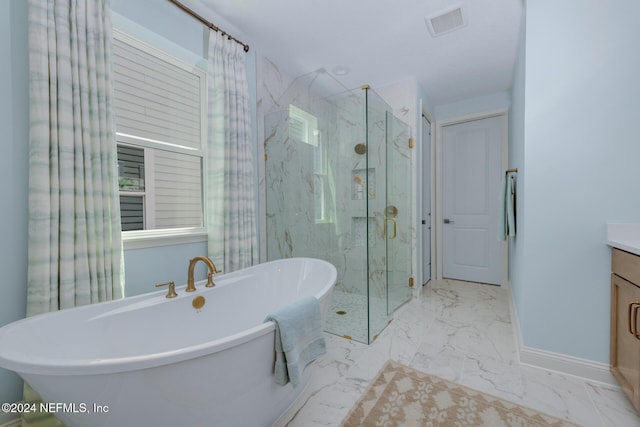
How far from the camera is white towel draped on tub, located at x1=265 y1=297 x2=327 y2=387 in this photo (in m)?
1.11

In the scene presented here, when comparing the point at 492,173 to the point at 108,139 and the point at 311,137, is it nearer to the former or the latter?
the point at 311,137

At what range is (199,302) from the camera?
5.25 ft

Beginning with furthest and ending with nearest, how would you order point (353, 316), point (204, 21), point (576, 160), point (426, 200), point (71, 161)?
1. point (426, 200)
2. point (353, 316)
3. point (204, 21)
4. point (576, 160)
5. point (71, 161)

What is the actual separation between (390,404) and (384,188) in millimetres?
1706

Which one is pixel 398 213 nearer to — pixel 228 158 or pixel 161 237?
pixel 228 158

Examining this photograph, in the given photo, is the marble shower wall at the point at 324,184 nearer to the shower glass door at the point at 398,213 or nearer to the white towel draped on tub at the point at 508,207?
the shower glass door at the point at 398,213

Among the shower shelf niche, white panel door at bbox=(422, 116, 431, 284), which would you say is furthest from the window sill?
white panel door at bbox=(422, 116, 431, 284)

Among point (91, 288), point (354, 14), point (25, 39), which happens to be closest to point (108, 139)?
point (25, 39)

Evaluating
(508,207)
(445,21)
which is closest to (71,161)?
(445,21)

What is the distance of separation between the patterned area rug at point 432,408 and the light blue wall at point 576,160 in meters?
0.61

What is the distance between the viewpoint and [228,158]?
211 cm

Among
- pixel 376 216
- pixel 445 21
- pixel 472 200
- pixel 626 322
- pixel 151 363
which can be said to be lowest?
pixel 626 322

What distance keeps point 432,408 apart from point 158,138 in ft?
8.19

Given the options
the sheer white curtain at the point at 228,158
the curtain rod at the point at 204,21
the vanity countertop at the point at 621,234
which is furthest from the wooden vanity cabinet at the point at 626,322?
the curtain rod at the point at 204,21
